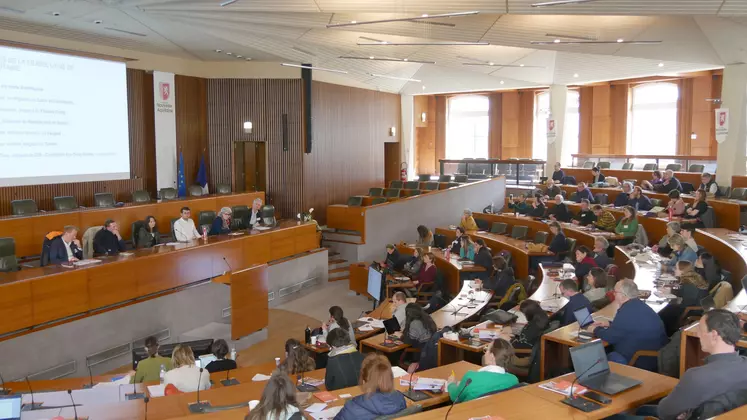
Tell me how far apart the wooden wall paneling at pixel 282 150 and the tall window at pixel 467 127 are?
835 cm

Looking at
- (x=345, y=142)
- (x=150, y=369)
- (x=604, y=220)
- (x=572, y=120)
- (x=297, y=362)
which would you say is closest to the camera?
(x=297, y=362)

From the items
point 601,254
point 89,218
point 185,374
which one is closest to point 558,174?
point 601,254

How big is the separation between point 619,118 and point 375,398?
17.5m

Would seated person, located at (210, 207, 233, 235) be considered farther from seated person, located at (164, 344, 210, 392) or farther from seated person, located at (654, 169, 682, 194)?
seated person, located at (654, 169, 682, 194)

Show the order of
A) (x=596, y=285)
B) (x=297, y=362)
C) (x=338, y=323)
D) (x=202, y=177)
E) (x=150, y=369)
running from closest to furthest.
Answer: (x=297, y=362) → (x=150, y=369) → (x=338, y=323) → (x=596, y=285) → (x=202, y=177)

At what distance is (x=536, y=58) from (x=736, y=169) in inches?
193

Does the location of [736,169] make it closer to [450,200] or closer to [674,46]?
[674,46]

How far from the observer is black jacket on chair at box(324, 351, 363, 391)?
514 centimetres

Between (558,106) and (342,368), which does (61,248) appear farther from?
(558,106)

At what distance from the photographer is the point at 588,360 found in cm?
425

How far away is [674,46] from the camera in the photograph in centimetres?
1226

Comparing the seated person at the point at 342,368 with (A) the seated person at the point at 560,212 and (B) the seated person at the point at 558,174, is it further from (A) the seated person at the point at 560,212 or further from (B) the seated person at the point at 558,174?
(B) the seated person at the point at 558,174

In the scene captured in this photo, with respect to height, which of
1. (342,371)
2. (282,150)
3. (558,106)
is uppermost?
(558,106)

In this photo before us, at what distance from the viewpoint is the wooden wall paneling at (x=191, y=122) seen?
14992 mm
